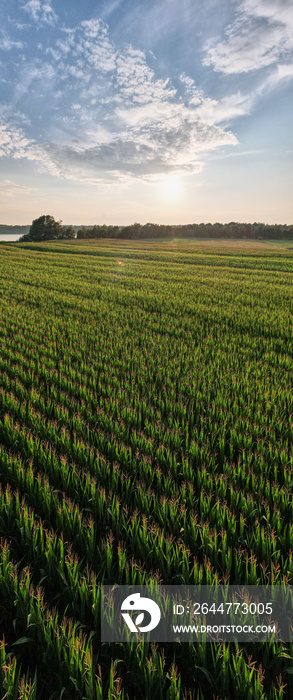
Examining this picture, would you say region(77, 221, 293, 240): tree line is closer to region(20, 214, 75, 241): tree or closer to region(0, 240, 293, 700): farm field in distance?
region(20, 214, 75, 241): tree

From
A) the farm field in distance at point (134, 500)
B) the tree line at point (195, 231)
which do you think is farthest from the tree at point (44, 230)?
the farm field in distance at point (134, 500)

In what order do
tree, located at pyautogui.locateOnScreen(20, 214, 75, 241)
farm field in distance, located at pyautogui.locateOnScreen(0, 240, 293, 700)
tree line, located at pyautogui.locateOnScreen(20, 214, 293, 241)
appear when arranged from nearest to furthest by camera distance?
farm field in distance, located at pyautogui.locateOnScreen(0, 240, 293, 700)
tree, located at pyautogui.locateOnScreen(20, 214, 75, 241)
tree line, located at pyautogui.locateOnScreen(20, 214, 293, 241)

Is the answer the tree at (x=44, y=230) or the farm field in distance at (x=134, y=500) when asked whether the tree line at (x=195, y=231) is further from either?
the farm field in distance at (x=134, y=500)

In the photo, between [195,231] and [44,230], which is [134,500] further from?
[195,231]

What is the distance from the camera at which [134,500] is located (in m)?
2.98

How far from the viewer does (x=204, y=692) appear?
5.56ft

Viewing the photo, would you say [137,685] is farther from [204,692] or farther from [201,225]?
[201,225]

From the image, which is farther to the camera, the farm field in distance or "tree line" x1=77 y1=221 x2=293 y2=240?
"tree line" x1=77 y1=221 x2=293 y2=240

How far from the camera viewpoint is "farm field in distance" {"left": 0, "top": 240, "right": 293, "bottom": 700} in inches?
67.2

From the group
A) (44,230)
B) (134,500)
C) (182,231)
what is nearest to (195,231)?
(182,231)

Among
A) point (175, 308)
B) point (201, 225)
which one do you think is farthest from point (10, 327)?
point (201, 225)

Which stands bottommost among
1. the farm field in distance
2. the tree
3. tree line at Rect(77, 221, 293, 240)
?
the farm field in distance

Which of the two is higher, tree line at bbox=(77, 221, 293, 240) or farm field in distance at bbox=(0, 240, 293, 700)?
tree line at bbox=(77, 221, 293, 240)

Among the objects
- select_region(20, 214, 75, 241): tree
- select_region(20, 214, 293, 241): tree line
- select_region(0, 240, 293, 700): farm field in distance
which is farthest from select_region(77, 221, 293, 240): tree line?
select_region(0, 240, 293, 700): farm field in distance
